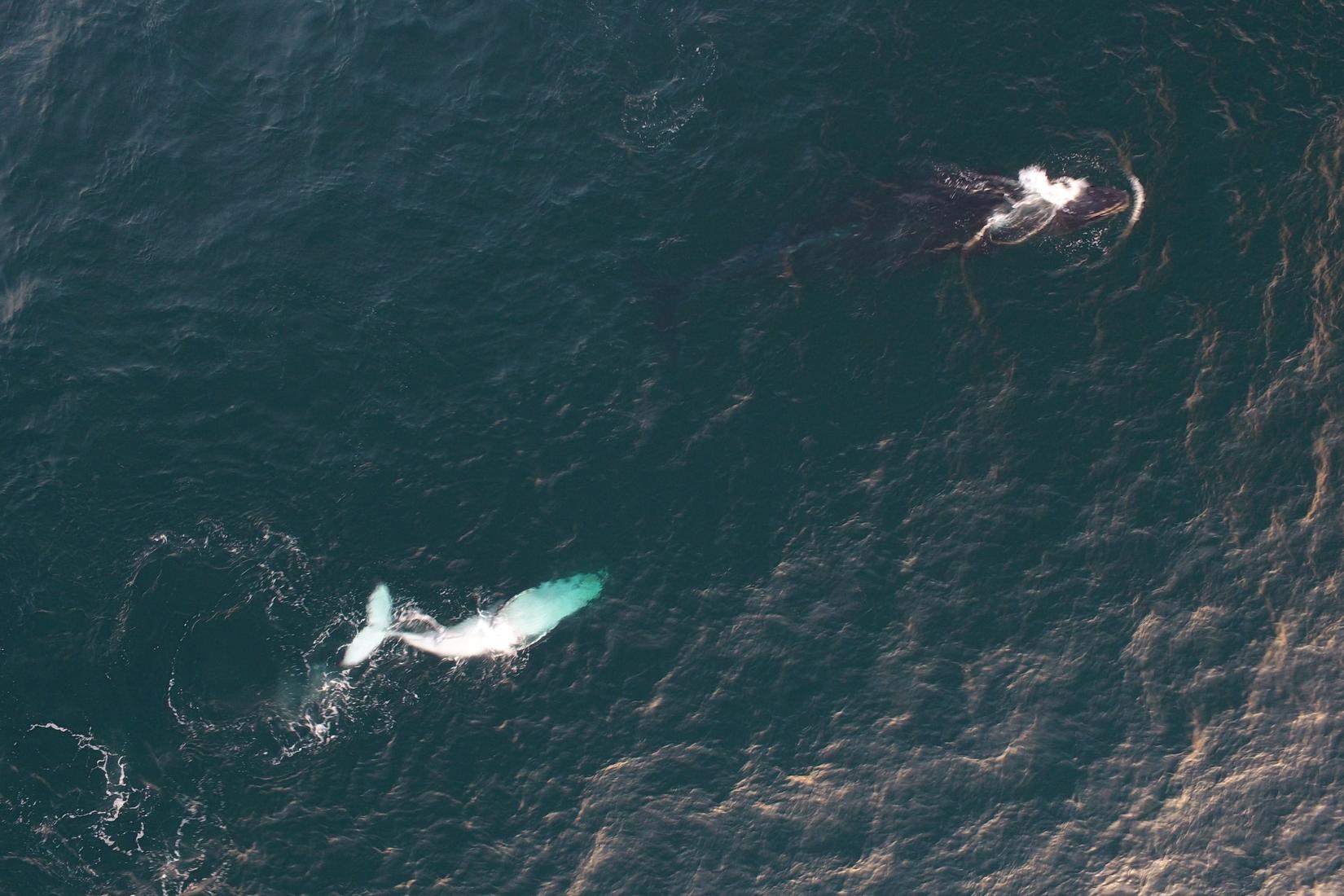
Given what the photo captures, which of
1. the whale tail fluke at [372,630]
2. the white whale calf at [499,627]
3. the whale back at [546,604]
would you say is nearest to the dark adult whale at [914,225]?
the whale back at [546,604]

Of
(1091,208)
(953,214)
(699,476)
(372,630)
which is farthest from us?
(953,214)

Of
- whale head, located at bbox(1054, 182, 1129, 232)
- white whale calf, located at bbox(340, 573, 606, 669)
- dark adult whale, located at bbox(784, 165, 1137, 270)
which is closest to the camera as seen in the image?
white whale calf, located at bbox(340, 573, 606, 669)

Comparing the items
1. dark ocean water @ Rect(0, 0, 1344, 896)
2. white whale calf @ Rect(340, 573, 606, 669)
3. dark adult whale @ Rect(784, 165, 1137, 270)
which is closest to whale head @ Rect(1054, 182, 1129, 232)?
dark adult whale @ Rect(784, 165, 1137, 270)

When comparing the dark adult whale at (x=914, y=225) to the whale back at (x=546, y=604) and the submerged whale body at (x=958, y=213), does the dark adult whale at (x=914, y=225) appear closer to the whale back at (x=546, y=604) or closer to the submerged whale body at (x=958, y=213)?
the submerged whale body at (x=958, y=213)

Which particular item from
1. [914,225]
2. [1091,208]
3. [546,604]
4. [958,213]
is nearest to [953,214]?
[958,213]

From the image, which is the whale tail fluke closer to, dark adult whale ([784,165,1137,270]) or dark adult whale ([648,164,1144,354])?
dark adult whale ([648,164,1144,354])

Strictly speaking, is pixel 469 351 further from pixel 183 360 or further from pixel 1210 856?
pixel 1210 856

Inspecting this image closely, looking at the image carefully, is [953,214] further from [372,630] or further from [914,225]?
[372,630]
